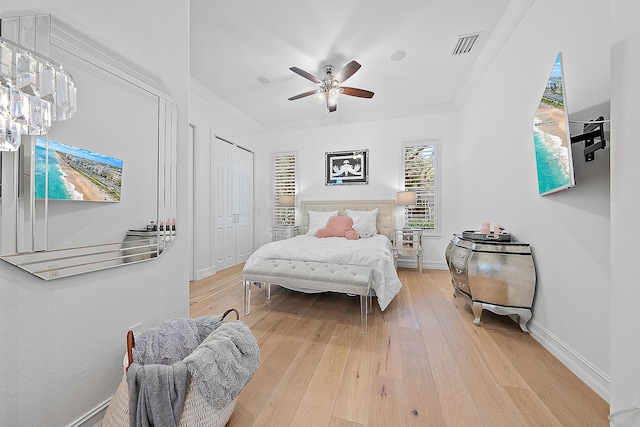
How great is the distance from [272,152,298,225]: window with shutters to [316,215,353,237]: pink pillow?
4.51ft

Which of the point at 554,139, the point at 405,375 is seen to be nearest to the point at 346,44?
the point at 554,139

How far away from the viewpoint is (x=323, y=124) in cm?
477

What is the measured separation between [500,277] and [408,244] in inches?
81.0

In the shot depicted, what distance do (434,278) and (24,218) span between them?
4.13 meters

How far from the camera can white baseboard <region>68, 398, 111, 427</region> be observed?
0.99 meters

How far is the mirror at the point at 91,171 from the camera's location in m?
0.85

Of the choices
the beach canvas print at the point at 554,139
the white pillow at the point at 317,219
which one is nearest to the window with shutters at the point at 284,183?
the white pillow at the point at 317,219

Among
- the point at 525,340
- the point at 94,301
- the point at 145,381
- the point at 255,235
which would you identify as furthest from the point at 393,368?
the point at 255,235

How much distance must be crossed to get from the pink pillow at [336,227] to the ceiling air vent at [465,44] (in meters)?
2.66

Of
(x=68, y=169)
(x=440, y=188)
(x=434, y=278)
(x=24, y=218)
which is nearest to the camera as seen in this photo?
(x=24, y=218)

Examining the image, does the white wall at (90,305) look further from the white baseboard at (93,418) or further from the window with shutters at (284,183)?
the window with shutters at (284,183)

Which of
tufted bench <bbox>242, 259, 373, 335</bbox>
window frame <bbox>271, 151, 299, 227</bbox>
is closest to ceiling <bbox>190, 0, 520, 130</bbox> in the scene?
window frame <bbox>271, 151, 299, 227</bbox>

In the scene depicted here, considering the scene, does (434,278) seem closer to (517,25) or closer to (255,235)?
(517,25)

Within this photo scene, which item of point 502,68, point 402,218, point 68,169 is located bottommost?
point 402,218
